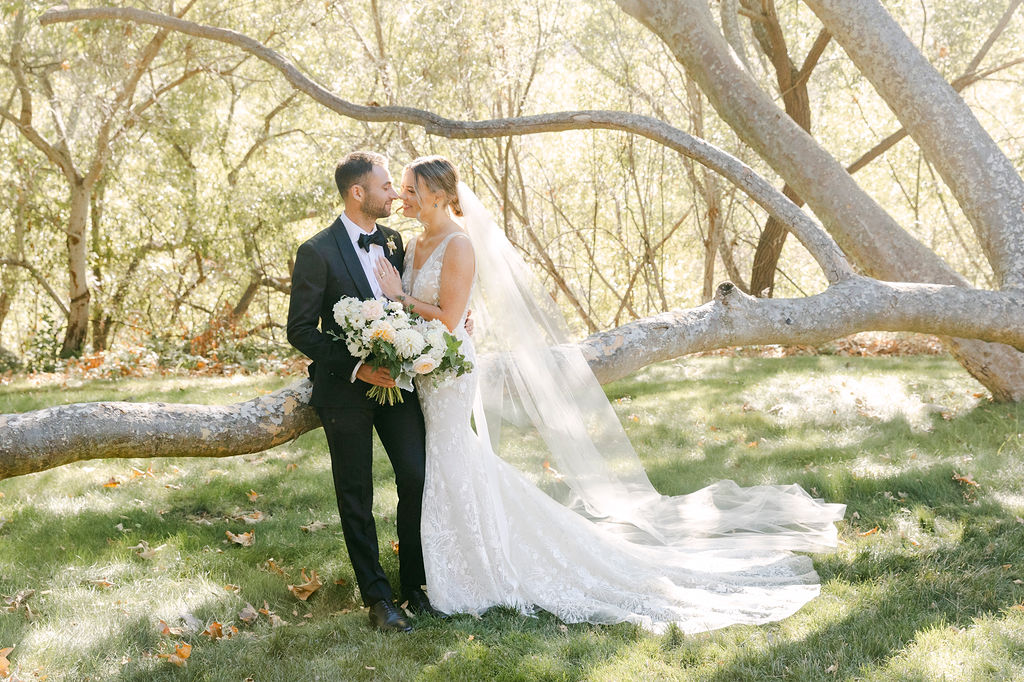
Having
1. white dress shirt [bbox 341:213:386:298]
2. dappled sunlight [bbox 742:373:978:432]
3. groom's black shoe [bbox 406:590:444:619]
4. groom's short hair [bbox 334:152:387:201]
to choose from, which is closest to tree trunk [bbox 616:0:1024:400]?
dappled sunlight [bbox 742:373:978:432]

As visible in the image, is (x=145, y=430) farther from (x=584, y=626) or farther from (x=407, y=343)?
(x=584, y=626)

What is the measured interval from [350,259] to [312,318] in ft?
1.20

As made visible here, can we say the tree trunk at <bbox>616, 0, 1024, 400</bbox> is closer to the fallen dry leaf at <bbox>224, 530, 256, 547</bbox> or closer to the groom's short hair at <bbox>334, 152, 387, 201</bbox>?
the groom's short hair at <bbox>334, 152, 387, 201</bbox>

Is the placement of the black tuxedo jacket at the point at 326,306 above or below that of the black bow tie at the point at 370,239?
below

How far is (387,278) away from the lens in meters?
4.03

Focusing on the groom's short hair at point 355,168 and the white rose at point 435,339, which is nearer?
the white rose at point 435,339

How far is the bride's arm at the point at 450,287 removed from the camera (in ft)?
13.1

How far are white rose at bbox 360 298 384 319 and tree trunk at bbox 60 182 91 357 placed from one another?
10.7m

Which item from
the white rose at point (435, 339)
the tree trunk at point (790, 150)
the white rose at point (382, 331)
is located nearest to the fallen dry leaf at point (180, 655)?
the white rose at point (382, 331)

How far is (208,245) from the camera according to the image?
14.5m

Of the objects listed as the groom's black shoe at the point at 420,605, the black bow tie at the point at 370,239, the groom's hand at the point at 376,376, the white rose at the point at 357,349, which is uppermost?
the black bow tie at the point at 370,239

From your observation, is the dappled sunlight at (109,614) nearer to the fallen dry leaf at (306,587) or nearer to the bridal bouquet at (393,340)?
the fallen dry leaf at (306,587)

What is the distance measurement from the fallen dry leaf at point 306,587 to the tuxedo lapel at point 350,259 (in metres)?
1.57

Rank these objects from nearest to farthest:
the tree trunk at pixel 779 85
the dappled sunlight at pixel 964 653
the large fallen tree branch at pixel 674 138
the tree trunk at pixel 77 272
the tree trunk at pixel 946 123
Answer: the dappled sunlight at pixel 964 653 → the large fallen tree branch at pixel 674 138 → the tree trunk at pixel 946 123 → the tree trunk at pixel 779 85 → the tree trunk at pixel 77 272
